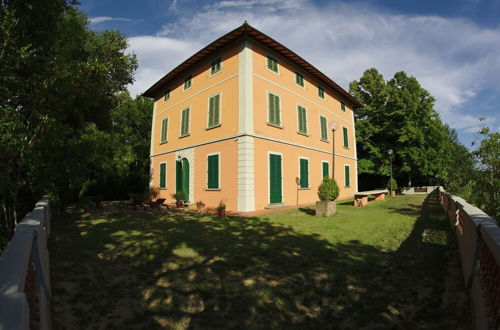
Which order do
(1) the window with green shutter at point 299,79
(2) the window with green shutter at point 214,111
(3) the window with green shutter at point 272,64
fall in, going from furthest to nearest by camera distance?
1. (1) the window with green shutter at point 299,79
2. (3) the window with green shutter at point 272,64
3. (2) the window with green shutter at point 214,111

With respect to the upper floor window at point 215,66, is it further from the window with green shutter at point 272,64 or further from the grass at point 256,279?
the grass at point 256,279

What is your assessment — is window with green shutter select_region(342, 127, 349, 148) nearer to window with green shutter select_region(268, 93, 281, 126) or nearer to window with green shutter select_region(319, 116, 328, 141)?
window with green shutter select_region(319, 116, 328, 141)

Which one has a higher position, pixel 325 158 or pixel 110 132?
pixel 110 132

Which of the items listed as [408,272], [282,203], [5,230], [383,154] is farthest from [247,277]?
[383,154]

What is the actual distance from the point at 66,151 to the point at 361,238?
7.66 meters

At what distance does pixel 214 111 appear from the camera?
1288 cm

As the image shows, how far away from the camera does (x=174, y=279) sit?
4.16m

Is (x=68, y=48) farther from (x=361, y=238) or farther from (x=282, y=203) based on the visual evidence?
(x=282, y=203)

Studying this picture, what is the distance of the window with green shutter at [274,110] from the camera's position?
12.6 meters

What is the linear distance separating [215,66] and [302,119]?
532cm

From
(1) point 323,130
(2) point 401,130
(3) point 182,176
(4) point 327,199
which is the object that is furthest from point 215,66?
(2) point 401,130

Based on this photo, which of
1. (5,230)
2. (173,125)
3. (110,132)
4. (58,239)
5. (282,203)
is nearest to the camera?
(5,230)

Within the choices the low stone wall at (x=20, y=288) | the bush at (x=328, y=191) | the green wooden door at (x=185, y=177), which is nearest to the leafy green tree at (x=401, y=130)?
the bush at (x=328, y=191)

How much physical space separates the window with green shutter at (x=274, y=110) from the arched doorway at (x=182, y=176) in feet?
17.2
